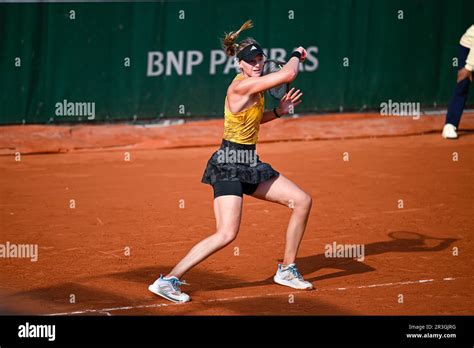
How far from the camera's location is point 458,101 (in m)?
15.8

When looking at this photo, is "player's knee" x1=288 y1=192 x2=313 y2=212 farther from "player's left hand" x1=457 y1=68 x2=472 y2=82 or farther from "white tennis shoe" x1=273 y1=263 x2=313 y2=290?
"player's left hand" x1=457 y1=68 x2=472 y2=82

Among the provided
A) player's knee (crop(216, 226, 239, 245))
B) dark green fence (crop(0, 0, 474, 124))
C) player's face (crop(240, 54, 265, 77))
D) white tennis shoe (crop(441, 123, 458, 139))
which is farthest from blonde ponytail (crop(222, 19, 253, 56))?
white tennis shoe (crop(441, 123, 458, 139))

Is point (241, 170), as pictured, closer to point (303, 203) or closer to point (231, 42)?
point (303, 203)

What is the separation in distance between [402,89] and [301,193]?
970 cm

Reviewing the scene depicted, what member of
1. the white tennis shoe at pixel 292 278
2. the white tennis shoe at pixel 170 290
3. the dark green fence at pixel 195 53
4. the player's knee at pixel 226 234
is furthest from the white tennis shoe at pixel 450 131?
the white tennis shoe at pixel 170 290

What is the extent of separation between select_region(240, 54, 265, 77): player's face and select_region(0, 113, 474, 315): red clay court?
183 centimetres

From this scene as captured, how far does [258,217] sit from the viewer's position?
1100cm

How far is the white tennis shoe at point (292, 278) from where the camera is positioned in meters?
8.22

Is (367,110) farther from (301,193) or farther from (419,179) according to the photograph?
(301,193)

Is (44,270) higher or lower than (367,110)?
lower

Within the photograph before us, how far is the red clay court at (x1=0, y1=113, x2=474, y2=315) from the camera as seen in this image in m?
8.00
